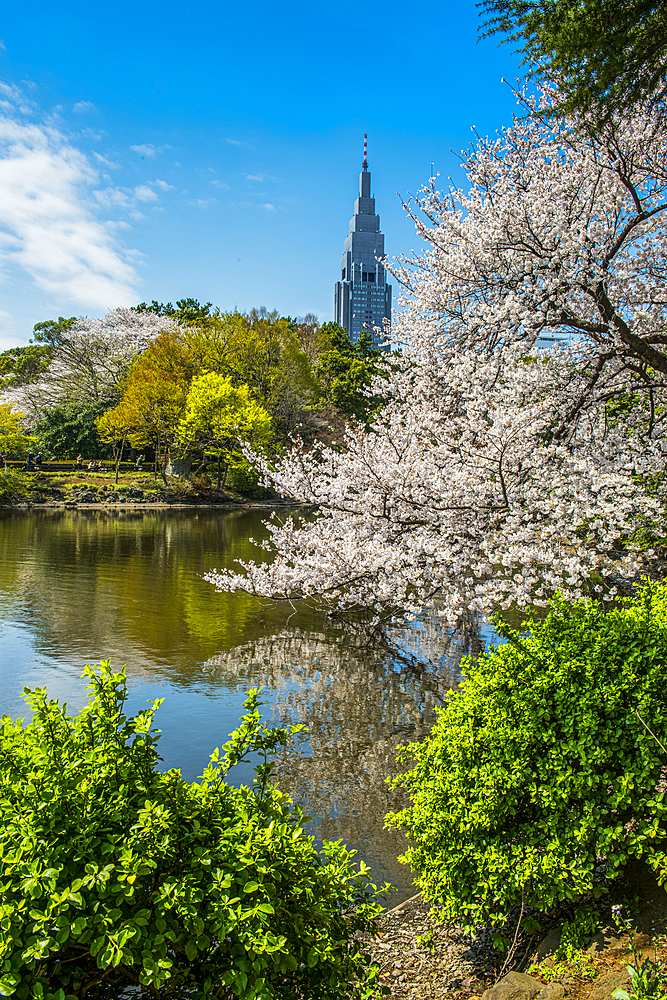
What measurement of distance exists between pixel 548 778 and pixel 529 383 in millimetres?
5208

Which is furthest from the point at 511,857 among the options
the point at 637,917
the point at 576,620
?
the point at 576,620

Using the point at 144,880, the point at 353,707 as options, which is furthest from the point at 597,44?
the point at 353,707

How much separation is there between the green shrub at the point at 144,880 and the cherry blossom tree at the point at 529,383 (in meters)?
4.76

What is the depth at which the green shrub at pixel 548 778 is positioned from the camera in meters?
2.99

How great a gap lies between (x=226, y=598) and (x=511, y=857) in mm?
12063

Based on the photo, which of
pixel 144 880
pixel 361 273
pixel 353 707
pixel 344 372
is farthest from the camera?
pixel 361 273

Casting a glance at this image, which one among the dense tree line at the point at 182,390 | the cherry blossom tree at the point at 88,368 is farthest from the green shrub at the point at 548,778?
the cherry blossom tree at the point at 88,368

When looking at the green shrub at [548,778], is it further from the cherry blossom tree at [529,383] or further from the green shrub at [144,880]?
the cherry blossom tree at [529,383]

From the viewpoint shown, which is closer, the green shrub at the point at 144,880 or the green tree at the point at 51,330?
the green shrub at the point at 144,880

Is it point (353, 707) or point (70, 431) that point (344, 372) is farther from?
point (353, 707)

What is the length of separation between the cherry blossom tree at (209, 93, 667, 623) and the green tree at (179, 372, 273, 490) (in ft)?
95.9

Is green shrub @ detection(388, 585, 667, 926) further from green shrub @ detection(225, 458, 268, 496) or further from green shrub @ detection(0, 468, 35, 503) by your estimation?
green shrub @ detection(225, 458, 268, 496)

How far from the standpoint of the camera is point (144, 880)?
1.94m

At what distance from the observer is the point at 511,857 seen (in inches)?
122
